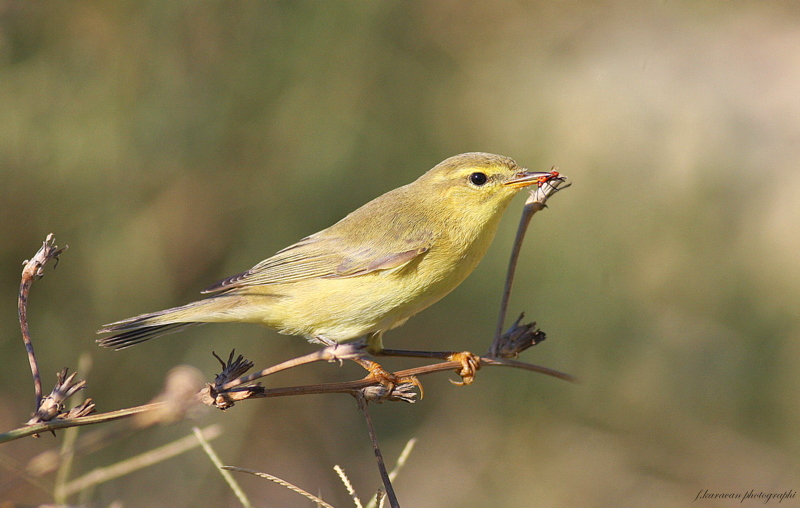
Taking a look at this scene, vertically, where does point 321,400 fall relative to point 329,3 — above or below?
below

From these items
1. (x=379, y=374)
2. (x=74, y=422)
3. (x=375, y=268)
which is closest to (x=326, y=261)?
(x=375, y=268)

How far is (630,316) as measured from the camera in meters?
5.27

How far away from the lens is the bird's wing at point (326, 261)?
10.6 feet

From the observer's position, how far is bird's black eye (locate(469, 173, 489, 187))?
3.42m

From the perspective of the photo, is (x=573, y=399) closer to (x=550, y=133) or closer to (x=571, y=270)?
(x=571, y=270)

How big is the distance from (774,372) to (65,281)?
504cm

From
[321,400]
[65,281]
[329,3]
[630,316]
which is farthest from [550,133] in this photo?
[65,281]

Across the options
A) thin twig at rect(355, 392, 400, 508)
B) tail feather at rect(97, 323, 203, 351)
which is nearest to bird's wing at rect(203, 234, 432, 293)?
tail feather at rect(97, 323, 203, 351)

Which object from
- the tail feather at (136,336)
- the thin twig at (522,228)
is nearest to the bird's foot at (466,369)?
the thin twig at (522,228)

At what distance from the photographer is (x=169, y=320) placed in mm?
3301

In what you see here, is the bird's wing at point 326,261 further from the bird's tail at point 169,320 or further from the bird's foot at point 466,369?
the bird's foot at point 466,369

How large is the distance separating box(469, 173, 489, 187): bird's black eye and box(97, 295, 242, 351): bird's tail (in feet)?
4.31

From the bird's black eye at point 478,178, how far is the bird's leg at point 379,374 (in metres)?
0.88

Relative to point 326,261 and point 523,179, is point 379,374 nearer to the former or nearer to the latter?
point 326,261
